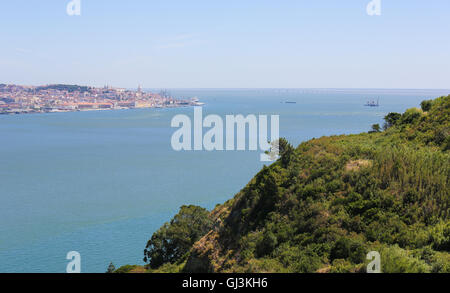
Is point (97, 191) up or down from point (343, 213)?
down

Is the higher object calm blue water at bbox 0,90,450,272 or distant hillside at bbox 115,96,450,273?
distant hillside at bbox 115,96,450,273

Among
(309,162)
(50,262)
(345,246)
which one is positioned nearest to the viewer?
(345,246)

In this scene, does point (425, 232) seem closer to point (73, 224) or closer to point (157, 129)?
point (73, 224)

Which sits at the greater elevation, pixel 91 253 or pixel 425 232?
pixel 425 232

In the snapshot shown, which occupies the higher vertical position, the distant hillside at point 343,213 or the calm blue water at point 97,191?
the distant hillside at point 343,213

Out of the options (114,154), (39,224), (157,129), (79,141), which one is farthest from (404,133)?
(157,129)

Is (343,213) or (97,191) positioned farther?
(97,191)

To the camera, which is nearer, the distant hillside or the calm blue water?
the distant hillside

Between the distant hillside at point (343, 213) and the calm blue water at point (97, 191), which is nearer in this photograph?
the distant hillside at point (343, 213)
